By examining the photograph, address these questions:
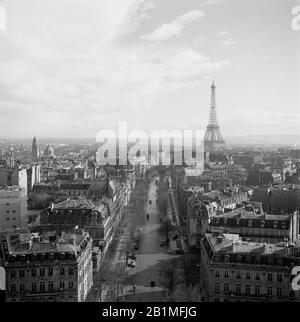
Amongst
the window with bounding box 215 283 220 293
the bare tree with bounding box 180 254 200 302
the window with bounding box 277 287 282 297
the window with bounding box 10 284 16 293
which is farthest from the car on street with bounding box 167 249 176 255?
the window with bounding box 10 284 16 293

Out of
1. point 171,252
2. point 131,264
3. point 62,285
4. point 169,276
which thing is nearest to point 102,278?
point 131,264

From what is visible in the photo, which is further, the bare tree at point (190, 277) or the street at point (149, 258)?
the street at point (149, 258)

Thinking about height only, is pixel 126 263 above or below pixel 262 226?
below

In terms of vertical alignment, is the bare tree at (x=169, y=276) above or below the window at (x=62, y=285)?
below

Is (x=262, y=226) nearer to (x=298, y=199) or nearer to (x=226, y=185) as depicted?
(x=298, y=199)

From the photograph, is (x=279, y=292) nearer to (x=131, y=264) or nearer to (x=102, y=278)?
(x=102, y=278)

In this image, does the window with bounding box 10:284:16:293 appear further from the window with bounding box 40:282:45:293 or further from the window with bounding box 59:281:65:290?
the window with bounding box 59:281:65:290

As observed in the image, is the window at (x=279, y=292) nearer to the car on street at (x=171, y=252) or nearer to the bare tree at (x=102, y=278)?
the bare tree at (x=102, y=278)

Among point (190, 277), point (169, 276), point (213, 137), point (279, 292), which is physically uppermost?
point (213, 137)

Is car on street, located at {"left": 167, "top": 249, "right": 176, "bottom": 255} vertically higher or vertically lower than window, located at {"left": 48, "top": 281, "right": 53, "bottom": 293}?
lower

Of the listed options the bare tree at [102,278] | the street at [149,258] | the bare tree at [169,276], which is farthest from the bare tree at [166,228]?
the bare tree at [102,278]
